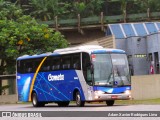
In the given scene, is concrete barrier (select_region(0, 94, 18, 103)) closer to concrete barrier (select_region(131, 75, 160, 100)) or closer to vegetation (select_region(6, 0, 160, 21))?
concrete barrier (select_region(131, 75, 160, 100))

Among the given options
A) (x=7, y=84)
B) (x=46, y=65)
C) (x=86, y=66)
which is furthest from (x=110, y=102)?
(x=7, y=84)

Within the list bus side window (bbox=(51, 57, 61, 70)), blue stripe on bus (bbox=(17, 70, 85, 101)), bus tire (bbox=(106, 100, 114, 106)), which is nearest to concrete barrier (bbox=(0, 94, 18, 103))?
blue stripe on bus (bbox=(17, 70, 85, 101))

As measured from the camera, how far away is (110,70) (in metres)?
32.1

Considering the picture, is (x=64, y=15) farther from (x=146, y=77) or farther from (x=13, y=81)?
(x=146, y=77)

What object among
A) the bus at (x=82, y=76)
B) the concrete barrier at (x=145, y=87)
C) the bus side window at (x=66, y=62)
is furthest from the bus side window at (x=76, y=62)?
the concrete barrier at (x=145, y=87)

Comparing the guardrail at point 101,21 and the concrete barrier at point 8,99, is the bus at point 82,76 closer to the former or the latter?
the concrete barrier at point 8,99

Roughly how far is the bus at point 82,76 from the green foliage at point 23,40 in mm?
12302

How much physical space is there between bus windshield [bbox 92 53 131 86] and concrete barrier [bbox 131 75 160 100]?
26.6 ft

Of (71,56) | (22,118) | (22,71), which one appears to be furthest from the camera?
(22,71)

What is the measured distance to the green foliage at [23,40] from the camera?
48.9 m

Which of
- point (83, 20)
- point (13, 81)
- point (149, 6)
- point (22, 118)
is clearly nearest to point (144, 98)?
point (13, 81)

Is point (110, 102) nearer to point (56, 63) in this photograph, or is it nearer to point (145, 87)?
point (56, 63)

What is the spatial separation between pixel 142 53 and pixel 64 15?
2982cm

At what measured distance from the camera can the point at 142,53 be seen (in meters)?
56.5
